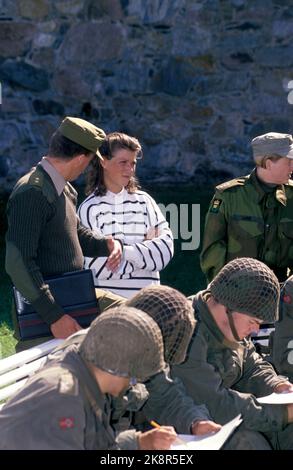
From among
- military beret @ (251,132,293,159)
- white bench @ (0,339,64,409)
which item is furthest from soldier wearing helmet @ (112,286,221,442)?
military beret @ (251,132,293,159)

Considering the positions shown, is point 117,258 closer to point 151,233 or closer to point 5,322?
point 151,233

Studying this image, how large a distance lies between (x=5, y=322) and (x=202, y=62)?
4.47 m

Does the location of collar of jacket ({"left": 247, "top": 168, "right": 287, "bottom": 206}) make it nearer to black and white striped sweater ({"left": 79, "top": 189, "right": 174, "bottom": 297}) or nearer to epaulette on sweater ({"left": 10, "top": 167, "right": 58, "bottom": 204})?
black and white striped sweater ({"left": 79, "top": 189, "right": 174, "bottom": 297})

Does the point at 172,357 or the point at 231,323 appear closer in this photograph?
the point at 172,357

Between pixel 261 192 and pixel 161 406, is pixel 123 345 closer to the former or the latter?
pixel 161 406

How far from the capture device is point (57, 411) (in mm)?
3256

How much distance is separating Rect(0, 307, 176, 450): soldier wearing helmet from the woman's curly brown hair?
2.49 meters

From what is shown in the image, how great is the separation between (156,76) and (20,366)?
22.3ft

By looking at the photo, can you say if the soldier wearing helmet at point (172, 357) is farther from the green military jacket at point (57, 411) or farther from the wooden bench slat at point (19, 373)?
the wooden bench slat at point (19, 373)

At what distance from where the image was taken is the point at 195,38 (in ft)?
36.4

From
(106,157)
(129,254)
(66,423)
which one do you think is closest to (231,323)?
(66,423)

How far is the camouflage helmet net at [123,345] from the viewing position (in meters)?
3.36

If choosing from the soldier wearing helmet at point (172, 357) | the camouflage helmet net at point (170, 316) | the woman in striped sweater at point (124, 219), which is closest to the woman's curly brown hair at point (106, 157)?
the woman in striped sweater at point (124, 219)
